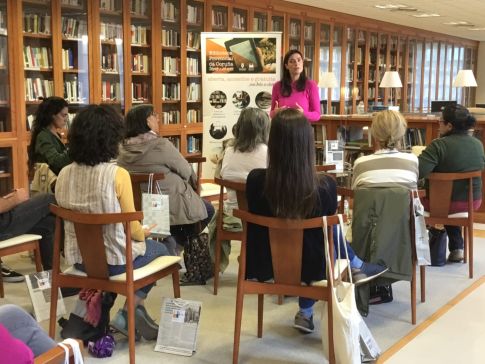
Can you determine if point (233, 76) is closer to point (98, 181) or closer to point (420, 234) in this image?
point (420, 234)

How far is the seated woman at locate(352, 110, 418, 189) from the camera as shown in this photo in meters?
3.31

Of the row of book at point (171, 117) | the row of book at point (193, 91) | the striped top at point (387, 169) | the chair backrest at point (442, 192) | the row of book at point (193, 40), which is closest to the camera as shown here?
the striped top at point (387, 169)

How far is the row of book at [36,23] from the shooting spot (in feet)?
17.9

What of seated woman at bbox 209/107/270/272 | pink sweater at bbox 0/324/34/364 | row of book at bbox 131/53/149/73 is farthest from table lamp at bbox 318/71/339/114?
pink sweater at bbox 0/324/34/364

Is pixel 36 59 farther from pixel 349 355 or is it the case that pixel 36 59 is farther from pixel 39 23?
pixel 349 355

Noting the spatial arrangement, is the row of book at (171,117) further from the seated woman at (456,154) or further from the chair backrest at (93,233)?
the chair backrest at (93,233)

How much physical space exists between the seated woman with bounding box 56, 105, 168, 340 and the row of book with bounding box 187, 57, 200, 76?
4.50 m

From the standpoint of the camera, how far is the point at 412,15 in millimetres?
10195

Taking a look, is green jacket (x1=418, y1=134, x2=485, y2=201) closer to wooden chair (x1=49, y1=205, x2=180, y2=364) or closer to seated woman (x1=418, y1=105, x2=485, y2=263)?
seated woman (x1=418, y1=105, x2=485, y2=263)

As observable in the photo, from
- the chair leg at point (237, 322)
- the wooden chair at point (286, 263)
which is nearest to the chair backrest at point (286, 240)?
the wooden chair at point (286, 263)

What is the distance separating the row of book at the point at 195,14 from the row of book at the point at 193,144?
140cm

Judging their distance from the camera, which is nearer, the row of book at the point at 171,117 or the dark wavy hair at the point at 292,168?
the dark wavy hair at the point at 292,168

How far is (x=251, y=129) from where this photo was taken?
11.5 ft

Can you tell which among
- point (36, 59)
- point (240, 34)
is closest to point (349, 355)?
point (240, 34)
